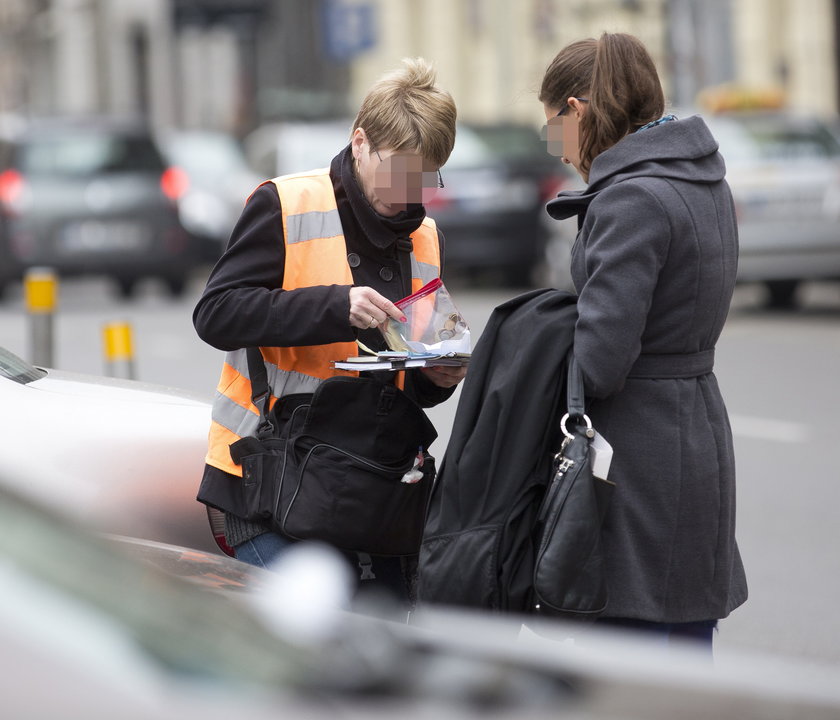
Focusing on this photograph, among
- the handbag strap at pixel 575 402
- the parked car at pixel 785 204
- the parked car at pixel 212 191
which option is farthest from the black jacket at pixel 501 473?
the parked car at pixel 212 191

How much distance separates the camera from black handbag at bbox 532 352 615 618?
2844 millimetres

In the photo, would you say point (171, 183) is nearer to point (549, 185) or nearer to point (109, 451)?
point (549, 185)

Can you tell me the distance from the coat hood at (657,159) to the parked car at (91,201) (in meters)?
12.3

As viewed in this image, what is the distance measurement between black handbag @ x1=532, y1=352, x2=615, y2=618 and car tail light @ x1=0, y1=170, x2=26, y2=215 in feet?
40.6

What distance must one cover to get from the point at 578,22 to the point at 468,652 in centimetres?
2596

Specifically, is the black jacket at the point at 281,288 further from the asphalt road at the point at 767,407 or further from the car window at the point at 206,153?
the car window at the point at 206,153

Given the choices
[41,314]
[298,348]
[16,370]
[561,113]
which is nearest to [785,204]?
[41,314]

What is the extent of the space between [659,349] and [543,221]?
40.6 feet

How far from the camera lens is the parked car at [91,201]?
14.6 m

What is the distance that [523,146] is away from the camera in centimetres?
1598

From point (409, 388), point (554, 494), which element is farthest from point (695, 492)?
point (409, 388)

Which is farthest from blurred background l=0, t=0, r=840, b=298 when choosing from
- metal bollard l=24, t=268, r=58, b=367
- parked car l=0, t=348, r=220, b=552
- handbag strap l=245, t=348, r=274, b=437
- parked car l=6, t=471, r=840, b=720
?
metal bollard l=24, t=268, r=58, b=367

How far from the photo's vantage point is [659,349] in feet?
9.74

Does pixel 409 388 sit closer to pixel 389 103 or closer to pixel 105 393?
pixel 389 103
